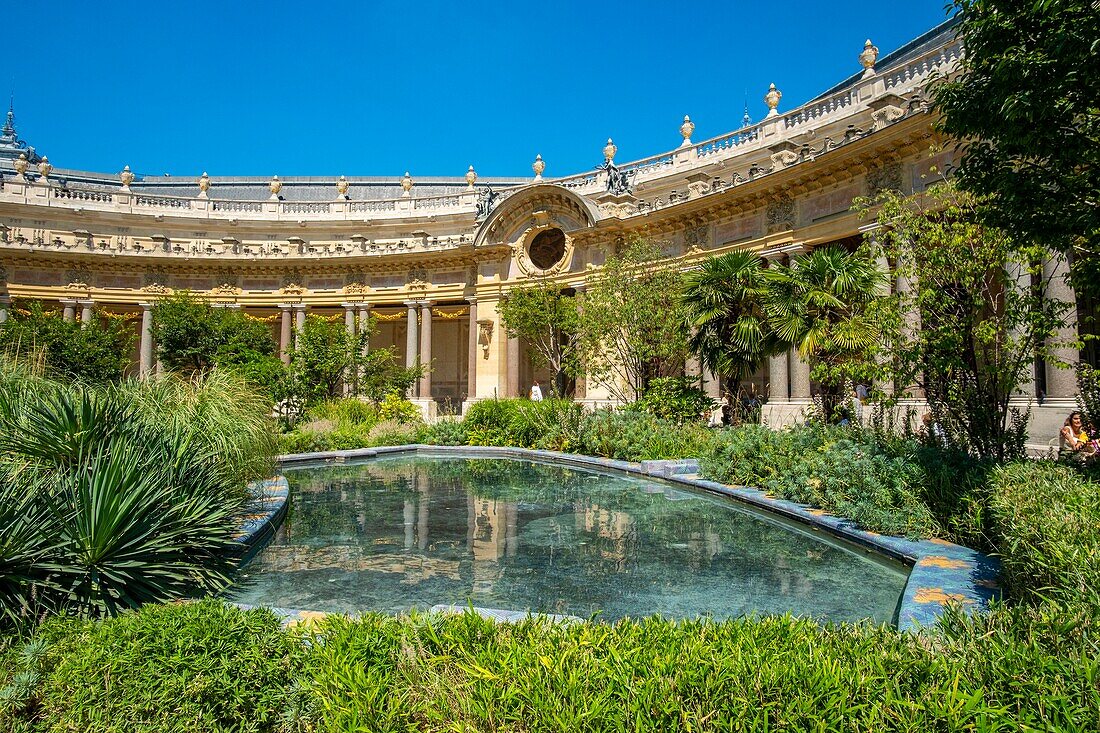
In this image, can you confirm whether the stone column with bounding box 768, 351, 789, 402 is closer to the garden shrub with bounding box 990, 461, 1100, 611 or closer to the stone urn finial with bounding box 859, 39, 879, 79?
the stone urn finial with bounding box 859, 39, 879, 79

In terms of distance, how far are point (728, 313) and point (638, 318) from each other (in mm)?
3547

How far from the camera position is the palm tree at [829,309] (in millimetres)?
10789

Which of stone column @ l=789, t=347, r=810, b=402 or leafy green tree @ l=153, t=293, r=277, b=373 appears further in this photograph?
leafy green tree @ l=153, t=293, r=277, b=373

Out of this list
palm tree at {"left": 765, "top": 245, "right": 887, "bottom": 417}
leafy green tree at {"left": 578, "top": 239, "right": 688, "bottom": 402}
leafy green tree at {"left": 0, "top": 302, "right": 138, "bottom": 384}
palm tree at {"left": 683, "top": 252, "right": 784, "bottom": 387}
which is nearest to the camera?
palm tree at {"left": 765, "top": 245, "right": 887, "bottom": 417}

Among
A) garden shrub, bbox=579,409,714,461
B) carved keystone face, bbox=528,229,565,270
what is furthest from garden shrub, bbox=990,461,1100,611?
carved keystone face, bbox=528,229,565,270

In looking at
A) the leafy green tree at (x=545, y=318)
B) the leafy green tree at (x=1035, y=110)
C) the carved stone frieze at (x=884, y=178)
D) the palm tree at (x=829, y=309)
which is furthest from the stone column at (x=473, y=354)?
the leafy green tree at (x=1035, y=110)

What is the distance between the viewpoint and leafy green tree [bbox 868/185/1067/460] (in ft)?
26.0

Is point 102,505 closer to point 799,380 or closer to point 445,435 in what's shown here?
point 445,435

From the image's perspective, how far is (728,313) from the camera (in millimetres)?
16281

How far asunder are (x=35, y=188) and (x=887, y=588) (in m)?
43.0

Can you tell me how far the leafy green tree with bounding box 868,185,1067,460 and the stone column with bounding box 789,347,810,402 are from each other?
1060 centimetres

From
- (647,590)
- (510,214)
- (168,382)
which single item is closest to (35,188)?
(510,214)

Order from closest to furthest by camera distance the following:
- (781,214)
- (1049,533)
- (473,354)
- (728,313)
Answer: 1. (1049,533)
2. (728,313)
3. (781,214)
4. (473,354)

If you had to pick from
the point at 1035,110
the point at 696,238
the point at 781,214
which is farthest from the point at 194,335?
the point at 1035,110
